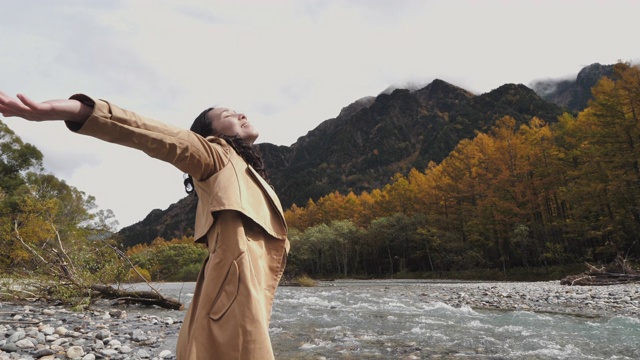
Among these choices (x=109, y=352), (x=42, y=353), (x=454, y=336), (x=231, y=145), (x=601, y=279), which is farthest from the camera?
(x=601, y=279)

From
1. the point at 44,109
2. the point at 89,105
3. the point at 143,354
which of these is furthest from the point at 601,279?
the point at 44,109

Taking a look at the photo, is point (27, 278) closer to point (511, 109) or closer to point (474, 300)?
point (474, 300)

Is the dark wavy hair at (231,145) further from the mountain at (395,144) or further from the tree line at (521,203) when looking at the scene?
the mountain at (395,144)

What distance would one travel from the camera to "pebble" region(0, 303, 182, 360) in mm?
5262

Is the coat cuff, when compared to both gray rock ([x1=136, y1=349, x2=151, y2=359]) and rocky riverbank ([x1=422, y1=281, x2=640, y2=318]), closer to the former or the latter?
gray rock ([x1=136, y1=349, x2=151, y2=359])

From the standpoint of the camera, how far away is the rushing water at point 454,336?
240 inches

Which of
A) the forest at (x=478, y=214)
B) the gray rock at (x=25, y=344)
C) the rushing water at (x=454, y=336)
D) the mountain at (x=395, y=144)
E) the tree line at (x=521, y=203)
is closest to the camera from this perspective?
the gray rock at (x=25, y=344)

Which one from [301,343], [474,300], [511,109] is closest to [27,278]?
[301,343]

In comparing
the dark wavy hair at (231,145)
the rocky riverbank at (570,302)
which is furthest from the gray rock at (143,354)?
the rocky riverbank at (570,302)

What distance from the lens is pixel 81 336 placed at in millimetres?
6465

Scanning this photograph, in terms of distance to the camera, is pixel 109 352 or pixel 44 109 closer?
pixel 44 109

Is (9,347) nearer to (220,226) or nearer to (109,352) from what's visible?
(109,352)

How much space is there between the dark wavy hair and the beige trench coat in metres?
0.15

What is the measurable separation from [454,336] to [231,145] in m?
7.42
